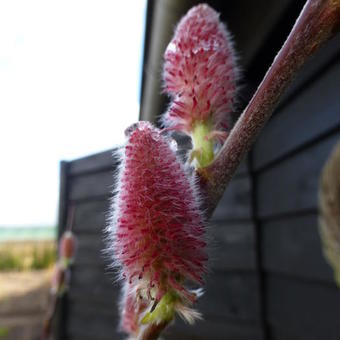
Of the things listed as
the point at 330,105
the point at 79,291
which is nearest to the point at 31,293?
the point at 79,291

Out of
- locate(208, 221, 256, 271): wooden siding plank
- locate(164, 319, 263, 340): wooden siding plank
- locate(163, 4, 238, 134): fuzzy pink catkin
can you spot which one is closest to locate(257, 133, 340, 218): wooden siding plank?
locate(208, 221, 256, 271): wooden siding plank

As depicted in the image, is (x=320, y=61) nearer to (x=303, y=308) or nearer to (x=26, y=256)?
(x=303, y=308)

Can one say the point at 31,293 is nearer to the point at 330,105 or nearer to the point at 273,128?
the point at 273,128

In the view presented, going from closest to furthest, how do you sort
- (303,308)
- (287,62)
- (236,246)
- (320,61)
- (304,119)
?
(287,62) → (320,61) → (304,119) → (303,308) → (236,246)

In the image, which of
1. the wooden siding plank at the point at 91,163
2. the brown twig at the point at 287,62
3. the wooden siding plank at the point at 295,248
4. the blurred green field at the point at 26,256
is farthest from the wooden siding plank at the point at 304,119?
the blurred green field at the point at 26,256

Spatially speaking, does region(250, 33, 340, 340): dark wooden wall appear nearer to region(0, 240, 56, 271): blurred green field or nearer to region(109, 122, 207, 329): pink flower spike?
region(109, 122, 207, 329): pink flower spike

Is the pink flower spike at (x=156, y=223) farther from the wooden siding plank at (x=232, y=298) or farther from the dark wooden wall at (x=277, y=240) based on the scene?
the wooden siding plank at (x=232, y=298)

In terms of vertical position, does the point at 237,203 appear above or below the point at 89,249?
above

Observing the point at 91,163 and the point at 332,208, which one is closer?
the point at 332,208

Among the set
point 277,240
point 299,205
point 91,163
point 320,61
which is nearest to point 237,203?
point 277,240
